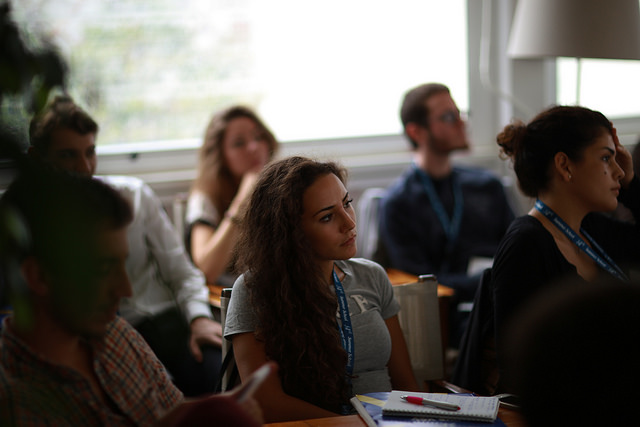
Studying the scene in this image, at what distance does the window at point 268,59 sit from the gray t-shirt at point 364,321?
222 centimetres

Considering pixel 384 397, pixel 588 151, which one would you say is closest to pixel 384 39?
pixel 588 151

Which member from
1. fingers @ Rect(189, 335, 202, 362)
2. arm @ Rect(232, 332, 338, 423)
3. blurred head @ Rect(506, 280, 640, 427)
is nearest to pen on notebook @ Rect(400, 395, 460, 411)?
arm @ Rect(232, 332, 338, 423)

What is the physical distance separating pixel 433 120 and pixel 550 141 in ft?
5.19

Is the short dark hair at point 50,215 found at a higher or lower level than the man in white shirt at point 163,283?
higher

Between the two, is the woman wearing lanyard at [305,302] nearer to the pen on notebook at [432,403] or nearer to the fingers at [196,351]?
the pen on notebook at [432,403]

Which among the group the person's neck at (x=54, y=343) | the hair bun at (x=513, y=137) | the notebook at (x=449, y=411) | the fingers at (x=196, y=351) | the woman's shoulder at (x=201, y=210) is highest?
the hair bun at (x=513, y=137)

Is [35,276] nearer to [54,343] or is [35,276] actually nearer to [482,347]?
[54,343]

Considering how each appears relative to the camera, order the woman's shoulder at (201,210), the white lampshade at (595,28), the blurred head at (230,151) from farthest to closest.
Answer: the blurred head at (230,151)
the woman's shoulder at (201,210)
the white lampshade at (595,28)

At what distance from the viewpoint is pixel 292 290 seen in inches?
64.1

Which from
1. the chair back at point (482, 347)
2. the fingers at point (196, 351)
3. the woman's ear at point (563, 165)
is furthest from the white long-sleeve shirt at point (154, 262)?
the woman's ear at point (563, 165)

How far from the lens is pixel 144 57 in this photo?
366 centimetres

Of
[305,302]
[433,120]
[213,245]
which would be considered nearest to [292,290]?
[305,302]

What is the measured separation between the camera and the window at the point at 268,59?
3631 mm

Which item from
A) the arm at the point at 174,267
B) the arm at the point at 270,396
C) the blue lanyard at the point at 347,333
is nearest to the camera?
the arm at the point at 270,396
